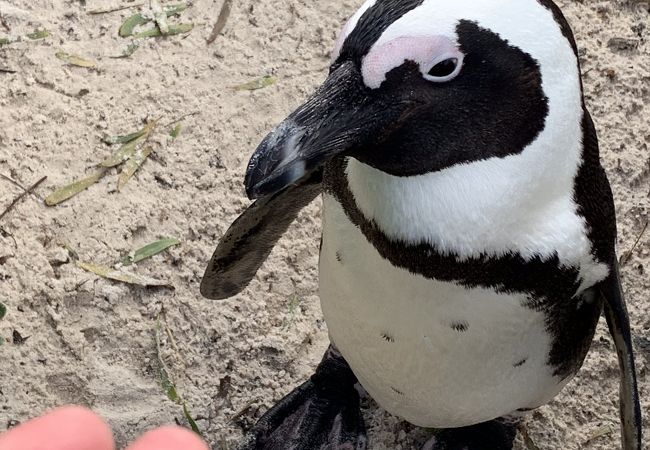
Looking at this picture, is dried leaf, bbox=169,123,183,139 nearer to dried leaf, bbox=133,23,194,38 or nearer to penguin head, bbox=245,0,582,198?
dried leaf, bbox=133,23,194,38

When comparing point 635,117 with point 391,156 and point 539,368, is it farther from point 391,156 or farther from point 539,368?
point 391,156

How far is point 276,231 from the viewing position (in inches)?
47.2

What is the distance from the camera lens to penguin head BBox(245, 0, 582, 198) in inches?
29.4

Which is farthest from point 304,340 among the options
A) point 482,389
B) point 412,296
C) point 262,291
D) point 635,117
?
point 635,117

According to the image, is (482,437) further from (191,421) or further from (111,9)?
(111,9)

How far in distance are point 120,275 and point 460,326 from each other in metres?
0.70

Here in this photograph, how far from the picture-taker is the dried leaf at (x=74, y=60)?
1.63 metres

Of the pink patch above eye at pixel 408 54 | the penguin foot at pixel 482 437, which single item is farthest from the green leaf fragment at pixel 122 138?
the pink patch above eye at pixel 408 54

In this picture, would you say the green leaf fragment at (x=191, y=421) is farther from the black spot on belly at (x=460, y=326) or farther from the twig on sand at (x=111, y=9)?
the twig on sand at (x=111, y=9)

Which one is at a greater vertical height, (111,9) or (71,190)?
(111,9)

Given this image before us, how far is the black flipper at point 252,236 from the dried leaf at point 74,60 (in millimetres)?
557

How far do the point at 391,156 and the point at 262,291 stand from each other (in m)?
0.71

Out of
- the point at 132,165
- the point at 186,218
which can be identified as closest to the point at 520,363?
the point at 186,218

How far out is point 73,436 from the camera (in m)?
0.66
